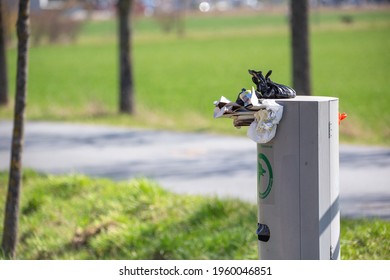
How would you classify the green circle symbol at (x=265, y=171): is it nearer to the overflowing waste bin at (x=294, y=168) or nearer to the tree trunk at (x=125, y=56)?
the overflowing waste bin at (x=294, y=168)

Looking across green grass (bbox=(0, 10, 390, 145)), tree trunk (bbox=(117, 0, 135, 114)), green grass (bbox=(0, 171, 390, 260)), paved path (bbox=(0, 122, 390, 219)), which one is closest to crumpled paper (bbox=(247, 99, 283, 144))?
green grass (bbox=(0, 171, 390, 260))

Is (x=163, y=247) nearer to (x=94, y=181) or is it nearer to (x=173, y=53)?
(x=94, y=181)

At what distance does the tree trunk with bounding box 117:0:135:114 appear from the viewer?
58.8 feet

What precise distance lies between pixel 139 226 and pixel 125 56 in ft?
34.1

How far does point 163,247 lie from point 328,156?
9.24 feet

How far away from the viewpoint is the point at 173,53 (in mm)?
52719

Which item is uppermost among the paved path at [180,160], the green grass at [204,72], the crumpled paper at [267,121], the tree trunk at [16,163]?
the crumpled paper at [267,121]

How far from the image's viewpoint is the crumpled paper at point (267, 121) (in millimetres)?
4793

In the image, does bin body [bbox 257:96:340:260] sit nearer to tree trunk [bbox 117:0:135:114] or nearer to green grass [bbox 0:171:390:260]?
green grass [bbox 0:171:390:260]

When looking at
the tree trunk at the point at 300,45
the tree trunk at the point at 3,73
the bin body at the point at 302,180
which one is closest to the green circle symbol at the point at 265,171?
the bin body at the point at 302,180

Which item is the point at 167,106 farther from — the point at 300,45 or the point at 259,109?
the point at 259,109

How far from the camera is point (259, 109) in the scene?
16.1ft

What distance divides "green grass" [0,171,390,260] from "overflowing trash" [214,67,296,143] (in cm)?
181

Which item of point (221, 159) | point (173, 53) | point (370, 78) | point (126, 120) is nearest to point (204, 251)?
point (221, 159)
